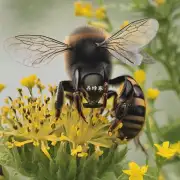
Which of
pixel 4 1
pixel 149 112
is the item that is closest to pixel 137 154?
pixel 149 112

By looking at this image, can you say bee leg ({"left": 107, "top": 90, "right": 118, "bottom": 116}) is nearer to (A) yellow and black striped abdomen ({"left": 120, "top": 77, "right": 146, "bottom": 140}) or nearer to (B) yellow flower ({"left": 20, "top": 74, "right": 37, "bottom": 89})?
(A) yellow and black striped abdomen ({"left": 120, "top": 77, "right": 146, "bottom": 140})

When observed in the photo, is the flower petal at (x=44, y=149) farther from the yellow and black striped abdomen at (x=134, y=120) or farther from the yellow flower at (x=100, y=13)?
the yellow flower at (x=100, y=13)

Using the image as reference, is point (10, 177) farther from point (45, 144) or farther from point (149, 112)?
point (149, 112)

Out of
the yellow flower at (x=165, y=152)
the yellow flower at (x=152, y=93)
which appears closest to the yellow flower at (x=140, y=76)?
the yellow flower at (x=152, y=93)

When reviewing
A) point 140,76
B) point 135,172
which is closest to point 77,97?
point 135,172

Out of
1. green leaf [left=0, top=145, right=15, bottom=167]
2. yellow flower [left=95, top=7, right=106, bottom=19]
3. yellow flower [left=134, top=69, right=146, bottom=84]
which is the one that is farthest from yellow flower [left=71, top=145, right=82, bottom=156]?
yellow flower [left=95, top=7, right=106, bottom=19]
